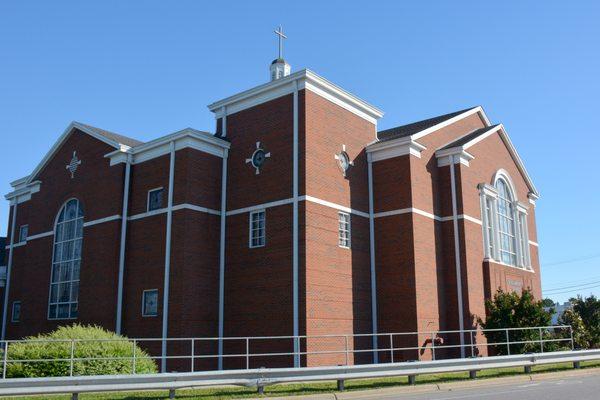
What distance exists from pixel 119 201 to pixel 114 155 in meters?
2.19

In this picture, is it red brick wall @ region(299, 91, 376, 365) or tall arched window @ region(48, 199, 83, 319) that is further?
tall arched window @ region(48, 199, 83, 319)

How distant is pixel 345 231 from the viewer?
23.8 m

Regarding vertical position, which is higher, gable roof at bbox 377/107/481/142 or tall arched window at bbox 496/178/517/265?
gable roof at bbox 377/107/481/142

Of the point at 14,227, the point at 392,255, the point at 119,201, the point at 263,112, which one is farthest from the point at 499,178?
the point at 14,227

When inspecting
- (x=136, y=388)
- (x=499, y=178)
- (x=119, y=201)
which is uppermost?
(x=499, y=178)

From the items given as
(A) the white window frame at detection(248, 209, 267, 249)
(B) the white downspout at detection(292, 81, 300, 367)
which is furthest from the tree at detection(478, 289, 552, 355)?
(A) the white window frame at detection(248, 209, 267, 249)

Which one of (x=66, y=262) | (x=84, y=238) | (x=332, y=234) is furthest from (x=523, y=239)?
(x=66, y=262)

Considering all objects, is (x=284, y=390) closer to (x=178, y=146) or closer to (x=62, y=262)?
(x=178, y=146)

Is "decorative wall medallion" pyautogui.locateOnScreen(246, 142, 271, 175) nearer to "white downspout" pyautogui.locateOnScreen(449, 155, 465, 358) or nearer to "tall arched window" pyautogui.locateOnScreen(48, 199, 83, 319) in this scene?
"white downspout" pyautogui.locateOnScreen(449, 155, 465, 358)

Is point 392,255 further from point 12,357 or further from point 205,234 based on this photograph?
point 12,357

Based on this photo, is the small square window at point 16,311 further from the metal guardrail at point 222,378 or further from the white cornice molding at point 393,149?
the metal guardrail at point 222,378

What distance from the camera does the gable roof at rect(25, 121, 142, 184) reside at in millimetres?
27206

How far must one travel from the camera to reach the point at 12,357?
15680 millimetres

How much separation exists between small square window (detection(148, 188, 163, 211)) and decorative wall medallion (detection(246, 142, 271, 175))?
3.92 metres
